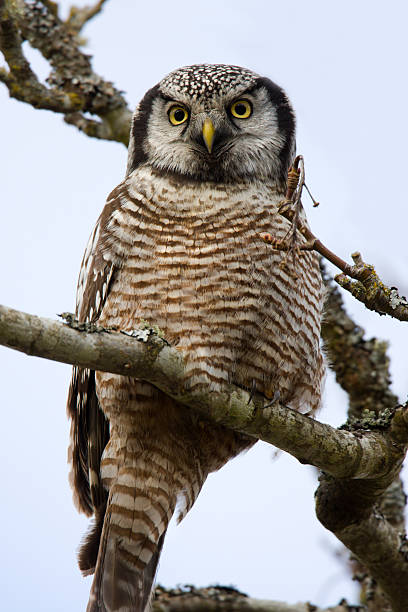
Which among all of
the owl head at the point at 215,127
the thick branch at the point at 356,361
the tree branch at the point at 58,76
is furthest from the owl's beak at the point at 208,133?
the thick branch at the point at 356,361

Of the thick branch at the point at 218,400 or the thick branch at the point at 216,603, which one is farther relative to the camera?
the thick branch at the point at 216,603

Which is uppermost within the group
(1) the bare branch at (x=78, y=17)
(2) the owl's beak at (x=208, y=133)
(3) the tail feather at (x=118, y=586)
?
(1) the bare branch at (x=78, y=17)

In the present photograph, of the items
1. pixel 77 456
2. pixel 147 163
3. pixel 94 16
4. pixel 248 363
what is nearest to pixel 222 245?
pixel 248 363

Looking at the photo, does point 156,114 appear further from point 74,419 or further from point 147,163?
point 74,419

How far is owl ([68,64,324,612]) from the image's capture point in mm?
3785

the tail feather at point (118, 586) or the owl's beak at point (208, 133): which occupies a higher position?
the owl's beak at point (208, 133)

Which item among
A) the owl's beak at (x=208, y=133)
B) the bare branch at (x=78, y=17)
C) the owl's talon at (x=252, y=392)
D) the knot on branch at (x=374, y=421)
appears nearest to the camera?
the owl's talon at (x=252, y=392)

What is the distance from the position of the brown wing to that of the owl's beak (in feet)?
2.08

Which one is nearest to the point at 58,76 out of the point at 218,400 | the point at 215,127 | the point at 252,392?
the point at 215,127

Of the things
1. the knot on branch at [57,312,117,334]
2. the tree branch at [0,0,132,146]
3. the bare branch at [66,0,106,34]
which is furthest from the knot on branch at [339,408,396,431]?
the bare branch at [66,0,106,34]

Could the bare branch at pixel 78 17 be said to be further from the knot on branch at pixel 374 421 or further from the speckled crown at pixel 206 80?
the knot on branch at pixel 374 421

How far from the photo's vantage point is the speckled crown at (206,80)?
4523 millimetres

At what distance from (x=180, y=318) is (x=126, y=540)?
4.26 ft

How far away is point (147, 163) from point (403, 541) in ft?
9.02
